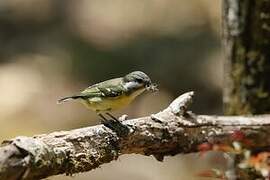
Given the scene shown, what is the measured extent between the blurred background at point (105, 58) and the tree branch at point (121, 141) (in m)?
3.84

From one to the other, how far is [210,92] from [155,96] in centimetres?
72

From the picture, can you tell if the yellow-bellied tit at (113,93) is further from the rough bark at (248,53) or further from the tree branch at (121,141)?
the rough bark at (248,53)

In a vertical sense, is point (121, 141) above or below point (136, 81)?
below

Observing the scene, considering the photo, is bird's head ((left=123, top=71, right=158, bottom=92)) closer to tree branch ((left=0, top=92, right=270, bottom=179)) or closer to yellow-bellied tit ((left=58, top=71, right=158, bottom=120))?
yellow-bellied tit ((left=58, top=71, right=158, bottom=120))

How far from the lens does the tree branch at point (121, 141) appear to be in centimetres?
265

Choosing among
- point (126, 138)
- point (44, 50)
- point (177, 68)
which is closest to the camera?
point (126, 138)

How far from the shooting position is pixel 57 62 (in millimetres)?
10336

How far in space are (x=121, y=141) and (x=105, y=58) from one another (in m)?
6.96

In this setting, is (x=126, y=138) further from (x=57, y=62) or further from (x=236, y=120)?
(x=57, y=62)

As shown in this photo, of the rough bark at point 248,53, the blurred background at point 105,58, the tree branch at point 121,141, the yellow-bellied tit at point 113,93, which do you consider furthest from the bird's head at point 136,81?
the blurred background at point 105,58

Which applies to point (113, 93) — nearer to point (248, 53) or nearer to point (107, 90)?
point (107, 90)

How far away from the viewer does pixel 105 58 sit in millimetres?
10289

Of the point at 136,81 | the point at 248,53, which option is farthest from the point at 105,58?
the point at 136,81

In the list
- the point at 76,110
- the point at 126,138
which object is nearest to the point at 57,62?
the point at 76,110
